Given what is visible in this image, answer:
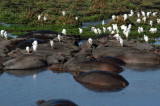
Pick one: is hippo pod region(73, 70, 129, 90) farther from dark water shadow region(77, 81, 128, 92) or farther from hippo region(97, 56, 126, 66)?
hippo region(97, 56, 126, 66)

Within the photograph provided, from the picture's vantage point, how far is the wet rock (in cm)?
1528

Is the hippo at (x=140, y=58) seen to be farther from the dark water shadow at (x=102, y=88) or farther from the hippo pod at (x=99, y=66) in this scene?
the dark water shadow at (x=102, y=88)

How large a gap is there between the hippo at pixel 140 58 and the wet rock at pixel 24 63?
326 cm

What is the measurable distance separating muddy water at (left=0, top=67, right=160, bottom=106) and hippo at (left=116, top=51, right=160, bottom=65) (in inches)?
35.8

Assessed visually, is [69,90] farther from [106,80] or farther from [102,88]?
[106,80]

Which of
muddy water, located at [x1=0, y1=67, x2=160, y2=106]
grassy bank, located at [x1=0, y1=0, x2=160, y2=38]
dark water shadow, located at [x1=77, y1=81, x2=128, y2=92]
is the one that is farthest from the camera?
grassy bank, located at [x1=0, y1=0, x2=160, y2=38]

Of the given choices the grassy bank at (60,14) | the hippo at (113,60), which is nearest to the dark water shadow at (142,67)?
the hippo at (113,60)

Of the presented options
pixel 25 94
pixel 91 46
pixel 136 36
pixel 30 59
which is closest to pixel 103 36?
pixel 91 46

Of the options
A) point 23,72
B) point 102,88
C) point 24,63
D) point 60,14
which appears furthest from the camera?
Answer: point 60,14

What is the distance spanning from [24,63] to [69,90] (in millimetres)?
3203

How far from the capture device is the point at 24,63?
1540 centimetres

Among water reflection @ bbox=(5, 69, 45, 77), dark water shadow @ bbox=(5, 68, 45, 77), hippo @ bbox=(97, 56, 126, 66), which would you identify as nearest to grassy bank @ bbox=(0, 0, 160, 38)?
hippo @ bbox=(97, 56, 126, 66)

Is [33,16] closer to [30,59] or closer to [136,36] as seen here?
[136,36]

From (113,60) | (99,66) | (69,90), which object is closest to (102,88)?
(69,90)
